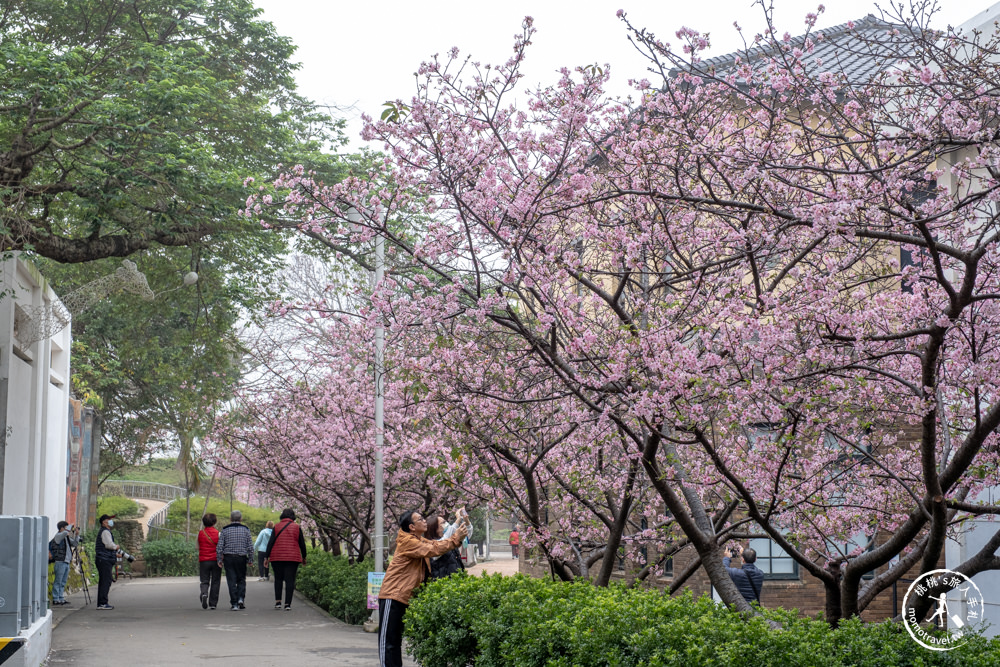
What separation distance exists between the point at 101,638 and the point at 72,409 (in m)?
11.8

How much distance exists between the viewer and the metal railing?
56.9 metres

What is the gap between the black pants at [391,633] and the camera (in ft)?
34.6

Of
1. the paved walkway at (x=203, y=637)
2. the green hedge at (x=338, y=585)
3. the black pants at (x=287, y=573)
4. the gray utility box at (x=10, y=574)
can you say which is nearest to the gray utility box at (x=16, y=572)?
the gray utility box at (x=10, y=574)

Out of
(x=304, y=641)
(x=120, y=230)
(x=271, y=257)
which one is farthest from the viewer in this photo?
(x=271, y=257)

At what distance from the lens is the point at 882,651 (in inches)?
216

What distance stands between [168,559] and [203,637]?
2295cm

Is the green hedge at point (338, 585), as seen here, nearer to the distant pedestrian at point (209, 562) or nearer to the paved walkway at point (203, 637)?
the paved walkway at point (203, 637)

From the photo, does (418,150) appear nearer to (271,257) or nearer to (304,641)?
(304,641)

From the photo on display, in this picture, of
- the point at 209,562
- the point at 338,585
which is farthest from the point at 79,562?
the point at 338,585

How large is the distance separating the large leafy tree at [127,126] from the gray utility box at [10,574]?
195 inches

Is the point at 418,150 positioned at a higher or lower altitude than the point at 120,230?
lower

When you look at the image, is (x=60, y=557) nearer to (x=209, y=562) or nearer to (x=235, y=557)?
(x=209, y=562)

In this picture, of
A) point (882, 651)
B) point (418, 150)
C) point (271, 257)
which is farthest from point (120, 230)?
point (882, 651)

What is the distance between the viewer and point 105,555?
19.0 m
